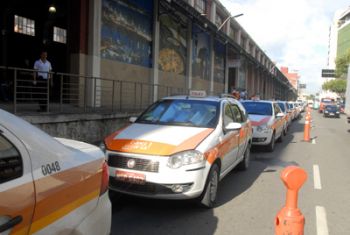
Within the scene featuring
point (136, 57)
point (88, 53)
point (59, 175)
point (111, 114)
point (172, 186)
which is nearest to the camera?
point (59, 175)

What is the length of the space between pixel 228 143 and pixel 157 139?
154 centimetres

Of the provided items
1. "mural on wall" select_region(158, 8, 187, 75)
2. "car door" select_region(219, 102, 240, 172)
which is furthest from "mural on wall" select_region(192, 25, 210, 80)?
"car door" select_region(219, 102, 240, 172)

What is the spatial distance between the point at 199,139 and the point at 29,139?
3.66 meters

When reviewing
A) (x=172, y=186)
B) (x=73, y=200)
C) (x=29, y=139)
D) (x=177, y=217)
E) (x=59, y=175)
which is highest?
(x=29, y=139)

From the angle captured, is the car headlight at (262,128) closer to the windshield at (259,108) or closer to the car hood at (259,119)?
the car hood at (259,119)

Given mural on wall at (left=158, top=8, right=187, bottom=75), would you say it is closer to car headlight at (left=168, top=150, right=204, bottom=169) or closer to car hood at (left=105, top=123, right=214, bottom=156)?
car hood at (left=105, top=123, right=214, bottom=156)

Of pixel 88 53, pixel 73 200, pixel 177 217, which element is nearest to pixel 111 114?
pixel 88 53

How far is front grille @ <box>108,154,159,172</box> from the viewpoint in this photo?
5.56 meters

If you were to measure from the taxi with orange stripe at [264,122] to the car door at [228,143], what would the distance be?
4.51 m

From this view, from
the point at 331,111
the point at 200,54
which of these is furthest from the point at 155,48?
the point at 331,111

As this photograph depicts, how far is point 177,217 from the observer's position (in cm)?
568

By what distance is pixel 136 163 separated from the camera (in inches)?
223

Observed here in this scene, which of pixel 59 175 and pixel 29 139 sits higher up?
pixel 29 139

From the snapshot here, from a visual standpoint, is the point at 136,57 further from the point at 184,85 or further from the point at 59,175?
the point at 59,175
